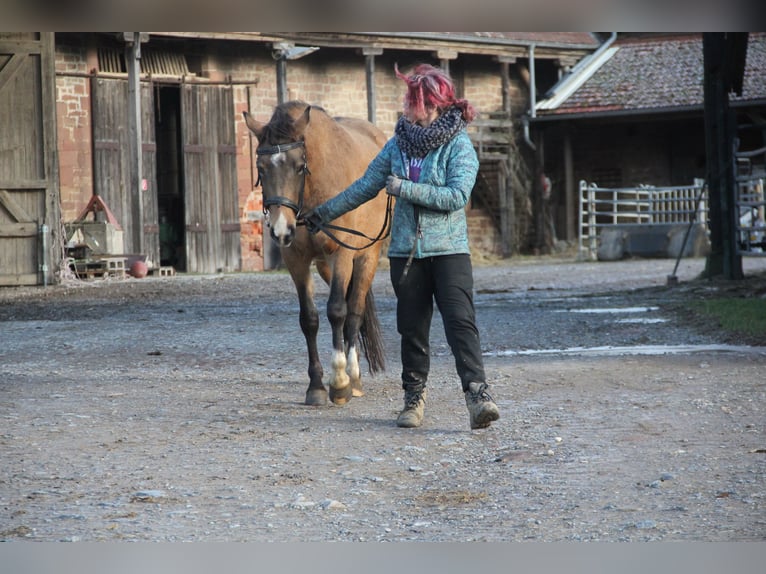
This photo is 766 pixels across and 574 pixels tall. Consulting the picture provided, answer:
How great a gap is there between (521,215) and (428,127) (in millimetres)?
25148

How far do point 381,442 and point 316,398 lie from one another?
1442 mm

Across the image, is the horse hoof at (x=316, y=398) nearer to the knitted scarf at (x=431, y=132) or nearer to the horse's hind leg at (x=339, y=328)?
the horse's hind leg at (x=339, y=328)

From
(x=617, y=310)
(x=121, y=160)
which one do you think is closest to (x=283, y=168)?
(x=617, y=310)

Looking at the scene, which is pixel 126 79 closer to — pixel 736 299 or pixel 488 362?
pixel 736 299

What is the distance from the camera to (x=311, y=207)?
7.89 metres

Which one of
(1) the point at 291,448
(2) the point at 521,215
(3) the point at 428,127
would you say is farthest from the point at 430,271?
(2) the point at 521,215

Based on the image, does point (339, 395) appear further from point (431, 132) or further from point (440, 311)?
point (431, 132)

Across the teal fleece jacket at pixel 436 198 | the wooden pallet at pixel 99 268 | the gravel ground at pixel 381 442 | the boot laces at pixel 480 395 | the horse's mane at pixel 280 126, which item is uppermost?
the horse's mane at pixel 280 126

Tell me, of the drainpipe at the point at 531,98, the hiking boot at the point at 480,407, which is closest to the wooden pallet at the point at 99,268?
the drainpipe at the point at 531,98

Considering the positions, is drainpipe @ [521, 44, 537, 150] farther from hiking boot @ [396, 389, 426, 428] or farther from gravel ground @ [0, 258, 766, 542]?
hiking boot @ [396, 389, 426, 428]

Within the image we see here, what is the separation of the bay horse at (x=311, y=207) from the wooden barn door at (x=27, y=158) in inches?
519

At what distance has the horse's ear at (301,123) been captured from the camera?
7582mm

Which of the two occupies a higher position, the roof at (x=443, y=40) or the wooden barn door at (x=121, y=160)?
the roof at (x=443, y=40)

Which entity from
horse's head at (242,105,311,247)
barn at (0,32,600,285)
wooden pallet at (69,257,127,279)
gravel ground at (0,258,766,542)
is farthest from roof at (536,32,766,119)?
horse's head at (242,105,311,247)
